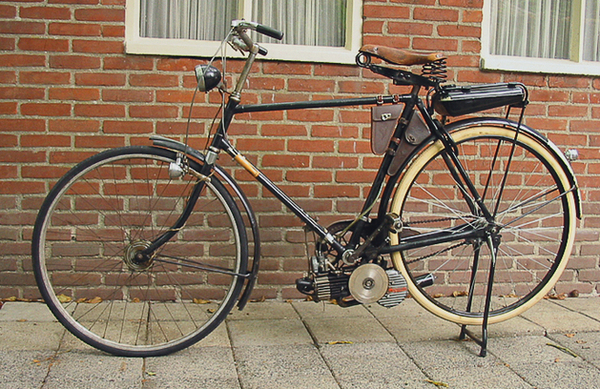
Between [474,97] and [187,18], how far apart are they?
182cm

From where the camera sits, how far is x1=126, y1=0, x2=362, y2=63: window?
12.5ft

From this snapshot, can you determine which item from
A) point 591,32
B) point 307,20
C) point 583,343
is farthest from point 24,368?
point 591,32

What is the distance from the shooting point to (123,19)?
3758 mm

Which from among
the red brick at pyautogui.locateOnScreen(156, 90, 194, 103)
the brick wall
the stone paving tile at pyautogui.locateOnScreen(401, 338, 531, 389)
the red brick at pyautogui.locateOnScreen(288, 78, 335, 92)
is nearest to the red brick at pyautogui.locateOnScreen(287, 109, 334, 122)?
the brick wall

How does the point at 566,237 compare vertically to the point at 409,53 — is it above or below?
below

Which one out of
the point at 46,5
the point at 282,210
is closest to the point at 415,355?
the point at 282,210

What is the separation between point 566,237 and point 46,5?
307 cm

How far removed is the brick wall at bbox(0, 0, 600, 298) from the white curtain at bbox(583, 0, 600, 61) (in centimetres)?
28

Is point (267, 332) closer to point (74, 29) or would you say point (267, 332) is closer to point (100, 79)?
point (100, 79)

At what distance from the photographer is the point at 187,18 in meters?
3.94

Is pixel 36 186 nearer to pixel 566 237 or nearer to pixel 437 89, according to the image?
pixel 437 89

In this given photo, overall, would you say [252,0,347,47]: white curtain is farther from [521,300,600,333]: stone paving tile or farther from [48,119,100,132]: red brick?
[521,300,600,333]: stone paving tile

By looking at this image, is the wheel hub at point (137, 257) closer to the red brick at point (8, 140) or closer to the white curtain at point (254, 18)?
the red brick at point (8, 140)

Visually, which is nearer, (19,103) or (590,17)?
(19,103)
